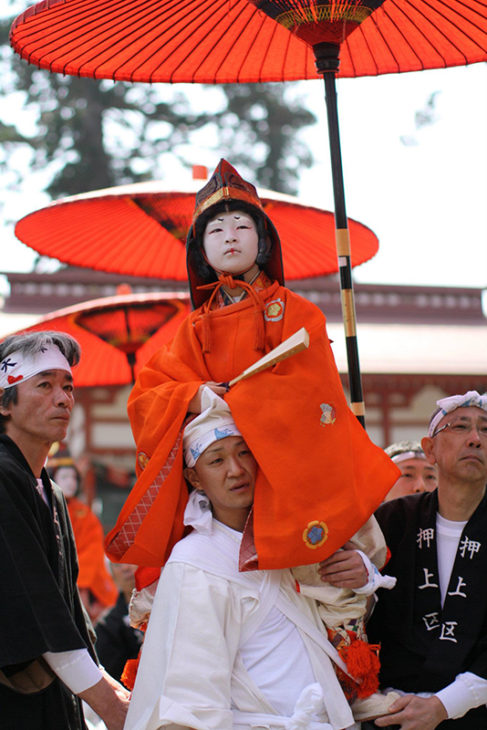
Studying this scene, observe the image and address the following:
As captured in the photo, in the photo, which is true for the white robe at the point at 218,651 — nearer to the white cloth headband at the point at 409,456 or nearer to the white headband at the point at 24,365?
the white headband at the point at 24,365

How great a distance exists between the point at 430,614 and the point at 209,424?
947 mm

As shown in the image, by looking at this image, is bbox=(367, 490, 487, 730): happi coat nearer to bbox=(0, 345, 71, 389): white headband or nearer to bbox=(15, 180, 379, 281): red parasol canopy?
bbox=(0, 345, 71, 389): white headband

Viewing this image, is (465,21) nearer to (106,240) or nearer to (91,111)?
(106,240)

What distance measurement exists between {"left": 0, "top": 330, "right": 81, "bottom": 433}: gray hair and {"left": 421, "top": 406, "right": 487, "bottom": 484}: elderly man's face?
1256mm

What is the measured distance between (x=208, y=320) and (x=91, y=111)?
59.3 ft

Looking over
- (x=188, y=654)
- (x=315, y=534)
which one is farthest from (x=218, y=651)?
(x=315, y=534)

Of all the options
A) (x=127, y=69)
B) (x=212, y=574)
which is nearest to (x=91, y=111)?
(x=127, y=69)

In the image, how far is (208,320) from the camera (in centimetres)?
292

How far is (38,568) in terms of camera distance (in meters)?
2.57

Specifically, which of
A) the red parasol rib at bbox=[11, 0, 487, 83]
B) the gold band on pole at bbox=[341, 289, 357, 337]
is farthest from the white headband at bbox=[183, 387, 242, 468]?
the red parasol rib at bbox=[11, 0, 487, 83]

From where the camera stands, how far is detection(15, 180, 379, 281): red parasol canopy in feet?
16.4

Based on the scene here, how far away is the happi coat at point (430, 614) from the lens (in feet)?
9.27

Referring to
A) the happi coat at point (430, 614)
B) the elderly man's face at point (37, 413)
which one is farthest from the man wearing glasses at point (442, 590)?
the elderly man's face at point (37, 413)

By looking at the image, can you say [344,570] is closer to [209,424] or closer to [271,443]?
[271,443]
